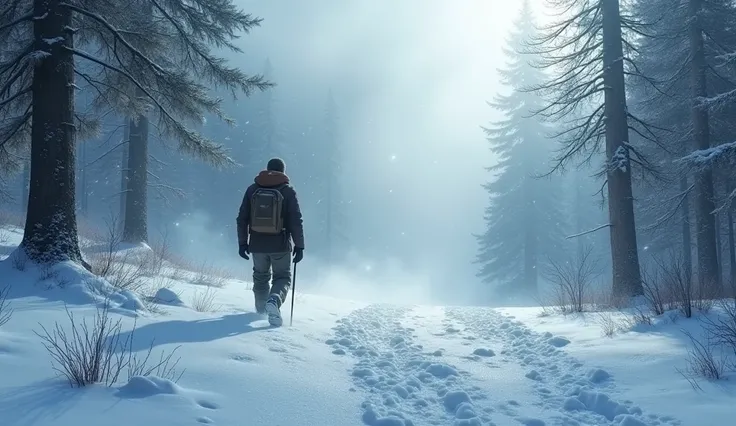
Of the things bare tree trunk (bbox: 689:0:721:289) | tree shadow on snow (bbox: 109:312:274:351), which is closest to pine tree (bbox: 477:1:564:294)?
bare tree trunk (bbox: 689:0:721:289)

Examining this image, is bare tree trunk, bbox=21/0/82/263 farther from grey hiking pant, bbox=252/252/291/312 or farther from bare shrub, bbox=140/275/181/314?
grey hiking pant, bbox=252/252/291/312

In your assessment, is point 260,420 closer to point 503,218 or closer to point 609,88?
point 609,88

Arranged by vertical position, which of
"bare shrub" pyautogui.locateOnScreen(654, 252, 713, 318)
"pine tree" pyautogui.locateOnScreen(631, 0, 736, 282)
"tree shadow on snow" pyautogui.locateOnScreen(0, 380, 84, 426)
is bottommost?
"tree shadow on snow" pyautogui.locateOnScreen(0, 380, 84, 426)

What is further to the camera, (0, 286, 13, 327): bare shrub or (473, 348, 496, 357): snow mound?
(473, 348, 496, 357): snow mound

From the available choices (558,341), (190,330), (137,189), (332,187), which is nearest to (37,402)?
(190,330)

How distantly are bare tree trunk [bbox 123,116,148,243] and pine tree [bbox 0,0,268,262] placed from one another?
13.9ft

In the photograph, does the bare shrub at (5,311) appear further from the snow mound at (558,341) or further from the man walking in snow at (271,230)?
the snow mound at (558,341)

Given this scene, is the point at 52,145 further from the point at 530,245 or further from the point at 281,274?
the point at 530,245

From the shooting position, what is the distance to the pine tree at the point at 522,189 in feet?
93.5

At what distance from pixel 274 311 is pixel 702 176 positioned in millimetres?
14224

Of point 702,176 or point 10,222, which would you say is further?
point 10,222

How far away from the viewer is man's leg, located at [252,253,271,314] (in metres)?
6.84

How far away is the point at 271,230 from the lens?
6516 millimetres

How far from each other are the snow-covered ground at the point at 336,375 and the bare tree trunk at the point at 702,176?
1020 cm
